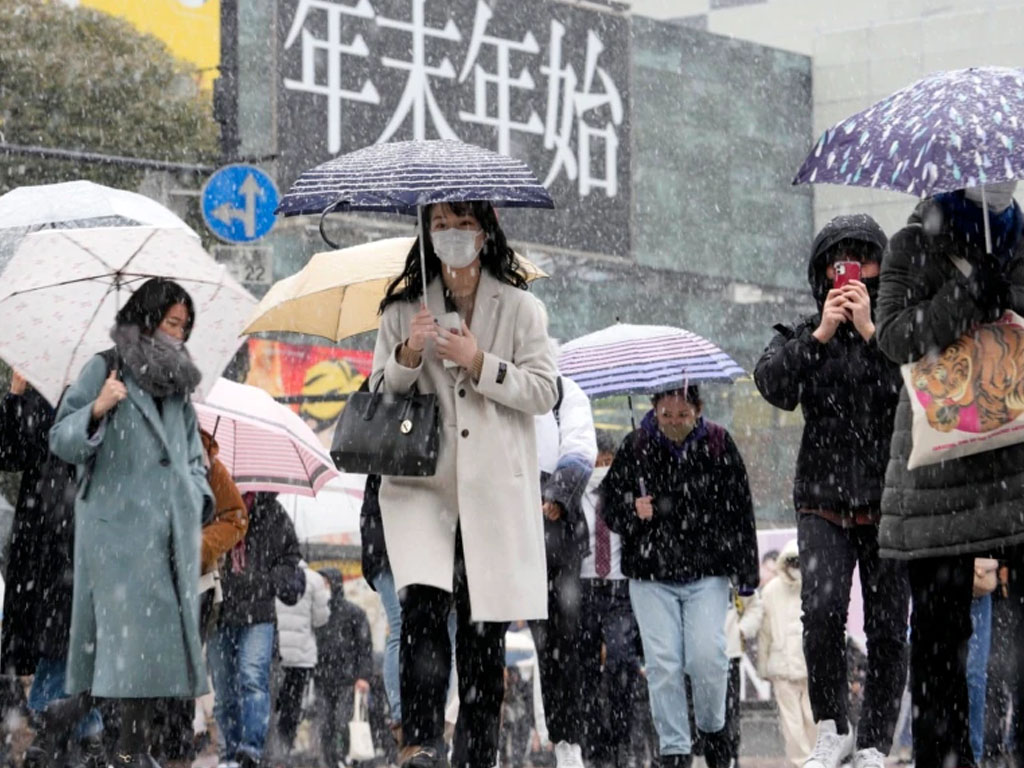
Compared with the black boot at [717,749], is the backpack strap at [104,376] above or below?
above

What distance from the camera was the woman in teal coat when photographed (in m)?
7.82

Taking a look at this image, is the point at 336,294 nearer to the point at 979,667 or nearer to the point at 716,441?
the point at 716,441

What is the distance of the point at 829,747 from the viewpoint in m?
7.72

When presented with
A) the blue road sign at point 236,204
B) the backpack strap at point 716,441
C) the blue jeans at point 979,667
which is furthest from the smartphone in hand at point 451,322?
the blue road sign at point 236,204

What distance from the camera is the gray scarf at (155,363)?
7.91 meters

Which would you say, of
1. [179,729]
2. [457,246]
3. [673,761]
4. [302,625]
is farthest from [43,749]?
[302,625]

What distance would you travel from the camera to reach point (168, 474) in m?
7.95

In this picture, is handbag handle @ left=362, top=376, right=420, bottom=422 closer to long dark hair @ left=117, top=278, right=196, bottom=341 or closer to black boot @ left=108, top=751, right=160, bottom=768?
long dark hair @ left=117, top=278, right=196, bottom=341

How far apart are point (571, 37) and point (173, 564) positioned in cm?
2532

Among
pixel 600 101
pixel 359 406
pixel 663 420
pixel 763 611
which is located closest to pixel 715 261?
pixel 600 101

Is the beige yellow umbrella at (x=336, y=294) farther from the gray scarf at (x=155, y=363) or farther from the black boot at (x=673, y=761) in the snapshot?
the black boot at (x=673, y=761)

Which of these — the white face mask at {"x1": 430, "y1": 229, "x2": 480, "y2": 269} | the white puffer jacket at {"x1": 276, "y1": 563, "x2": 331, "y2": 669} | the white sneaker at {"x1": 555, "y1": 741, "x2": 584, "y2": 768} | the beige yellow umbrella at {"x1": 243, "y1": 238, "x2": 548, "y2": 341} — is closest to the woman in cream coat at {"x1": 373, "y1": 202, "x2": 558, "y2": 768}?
the white face mask at {"x1": 430, "y1": 229, "x2": 480, "y2": 269}

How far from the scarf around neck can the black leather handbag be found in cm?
294

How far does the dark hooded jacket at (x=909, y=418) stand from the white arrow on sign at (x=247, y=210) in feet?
40.5
